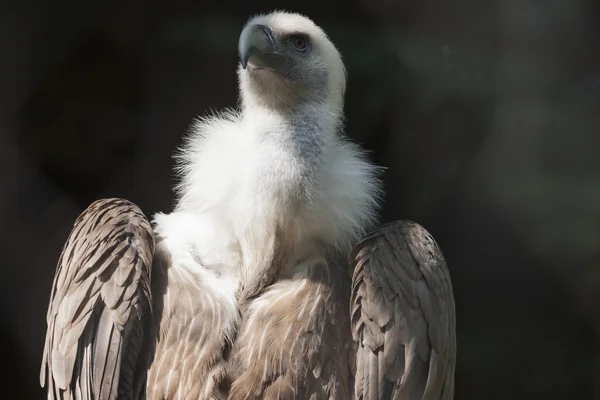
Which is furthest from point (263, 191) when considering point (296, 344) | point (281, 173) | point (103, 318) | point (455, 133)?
point (455, 133)

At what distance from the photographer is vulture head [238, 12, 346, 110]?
3.12 meters

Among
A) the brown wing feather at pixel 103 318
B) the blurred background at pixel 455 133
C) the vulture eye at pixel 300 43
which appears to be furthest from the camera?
the blurred background at pixel 455 133

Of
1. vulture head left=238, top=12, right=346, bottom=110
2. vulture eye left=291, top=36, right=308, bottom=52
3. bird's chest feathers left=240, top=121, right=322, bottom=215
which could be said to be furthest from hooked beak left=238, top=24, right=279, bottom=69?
bird's chest feathers left=240, top=121, right=322, bottom=215

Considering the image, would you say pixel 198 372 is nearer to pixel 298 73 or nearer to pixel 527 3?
pixel 298 73

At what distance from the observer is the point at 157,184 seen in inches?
163

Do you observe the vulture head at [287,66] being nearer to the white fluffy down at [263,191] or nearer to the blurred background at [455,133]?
the white fluffy down at [263,191]

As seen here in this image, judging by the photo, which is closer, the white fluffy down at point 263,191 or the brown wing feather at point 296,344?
the brown wing feather at point 296,344

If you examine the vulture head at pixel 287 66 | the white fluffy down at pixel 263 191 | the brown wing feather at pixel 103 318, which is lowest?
the brown wing feather at pixel 103 318

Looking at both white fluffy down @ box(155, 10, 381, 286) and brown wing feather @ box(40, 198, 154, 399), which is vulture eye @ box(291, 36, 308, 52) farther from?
brown wing feather @ box(40, 198, 154, 399)

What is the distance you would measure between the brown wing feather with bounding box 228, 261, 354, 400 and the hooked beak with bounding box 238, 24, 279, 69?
713 millimetres

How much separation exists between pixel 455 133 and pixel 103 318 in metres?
1.90

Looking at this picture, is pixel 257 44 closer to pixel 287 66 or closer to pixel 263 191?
pixel 287 66

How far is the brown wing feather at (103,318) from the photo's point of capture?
2727 mm

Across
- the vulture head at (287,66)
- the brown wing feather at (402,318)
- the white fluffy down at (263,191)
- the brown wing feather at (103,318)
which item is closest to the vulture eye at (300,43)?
the vulture head at (287,66)
